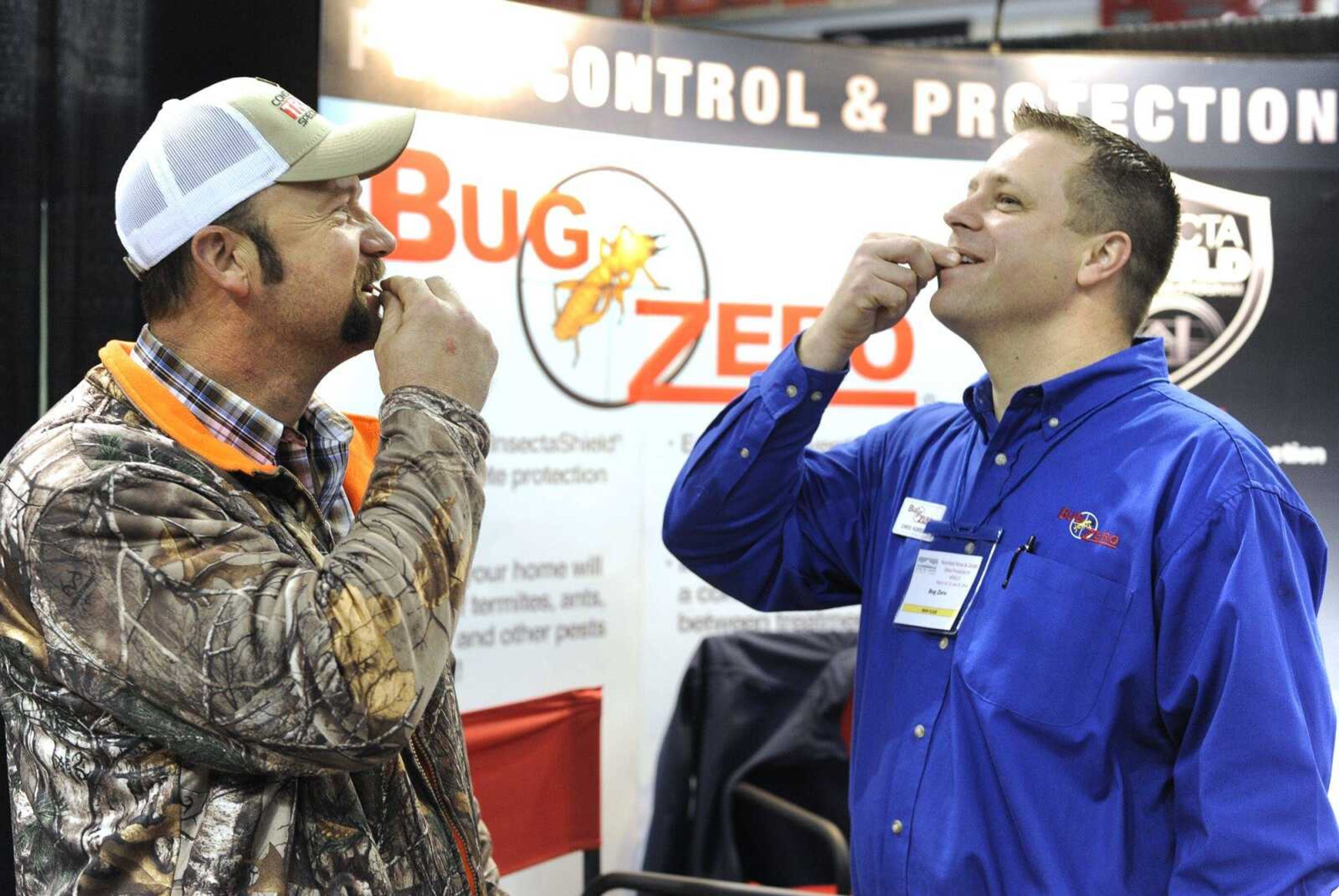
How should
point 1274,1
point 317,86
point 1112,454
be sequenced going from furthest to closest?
point 1274,1
point 317,86
point 1112,454

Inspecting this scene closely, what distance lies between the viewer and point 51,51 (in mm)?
2051

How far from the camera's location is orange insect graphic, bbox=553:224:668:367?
2.79m

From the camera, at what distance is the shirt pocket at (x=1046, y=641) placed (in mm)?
1429

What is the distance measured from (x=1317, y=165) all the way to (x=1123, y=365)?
200 cm

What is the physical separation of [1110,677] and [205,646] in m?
0.93

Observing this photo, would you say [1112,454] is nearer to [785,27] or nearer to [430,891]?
[430,891]

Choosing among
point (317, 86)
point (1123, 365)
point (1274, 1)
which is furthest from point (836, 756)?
point (1274, 1)

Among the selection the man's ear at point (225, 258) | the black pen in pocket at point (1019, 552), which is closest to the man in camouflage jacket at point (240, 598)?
the man's ear at point (225, 258)

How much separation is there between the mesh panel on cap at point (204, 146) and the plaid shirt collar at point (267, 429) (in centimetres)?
17

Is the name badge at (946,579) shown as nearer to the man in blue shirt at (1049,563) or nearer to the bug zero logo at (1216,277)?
the man in blue shirt at (1049,563)

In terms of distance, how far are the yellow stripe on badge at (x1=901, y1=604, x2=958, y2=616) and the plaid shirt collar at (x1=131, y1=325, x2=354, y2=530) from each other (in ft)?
2.26

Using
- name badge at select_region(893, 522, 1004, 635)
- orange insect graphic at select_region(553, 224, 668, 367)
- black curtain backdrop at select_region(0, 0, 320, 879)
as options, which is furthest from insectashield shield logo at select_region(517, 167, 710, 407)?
name badge at select_region(893, 522, 1004, 635)

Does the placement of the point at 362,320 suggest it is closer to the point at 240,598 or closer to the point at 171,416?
the point at 171,416

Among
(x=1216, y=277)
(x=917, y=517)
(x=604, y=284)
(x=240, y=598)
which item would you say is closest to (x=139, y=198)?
(x=240, y=598)
